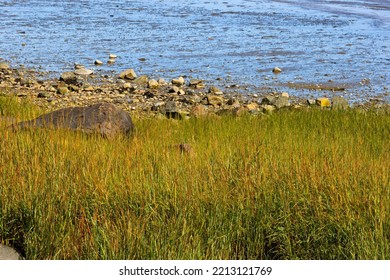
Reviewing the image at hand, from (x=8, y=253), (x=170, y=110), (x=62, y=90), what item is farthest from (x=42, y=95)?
(x=8, y=253)

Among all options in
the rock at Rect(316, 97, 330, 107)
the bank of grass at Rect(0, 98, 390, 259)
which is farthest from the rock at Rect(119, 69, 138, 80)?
the bank of grass at Rect(0, 98, 390, 259)

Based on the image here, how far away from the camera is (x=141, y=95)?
15672mm

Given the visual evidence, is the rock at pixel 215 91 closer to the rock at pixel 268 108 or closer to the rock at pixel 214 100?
the rock at pixel 214 100

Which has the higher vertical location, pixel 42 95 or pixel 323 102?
pixel 323 102

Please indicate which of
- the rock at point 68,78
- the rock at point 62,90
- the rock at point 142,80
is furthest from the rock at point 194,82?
the rock at point 62,90

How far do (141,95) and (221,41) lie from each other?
22.0ft

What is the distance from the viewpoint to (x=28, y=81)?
53.4 ft

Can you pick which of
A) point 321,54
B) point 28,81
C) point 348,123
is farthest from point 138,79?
point 348,123

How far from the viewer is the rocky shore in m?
14.1

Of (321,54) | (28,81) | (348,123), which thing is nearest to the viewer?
(348,123)

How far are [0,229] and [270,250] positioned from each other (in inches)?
84.8

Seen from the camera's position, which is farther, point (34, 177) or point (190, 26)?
point (190, 26)

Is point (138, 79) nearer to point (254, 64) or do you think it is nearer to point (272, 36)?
point (254, 64)

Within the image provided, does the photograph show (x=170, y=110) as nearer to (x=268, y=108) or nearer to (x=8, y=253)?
(x=268, y=108)
